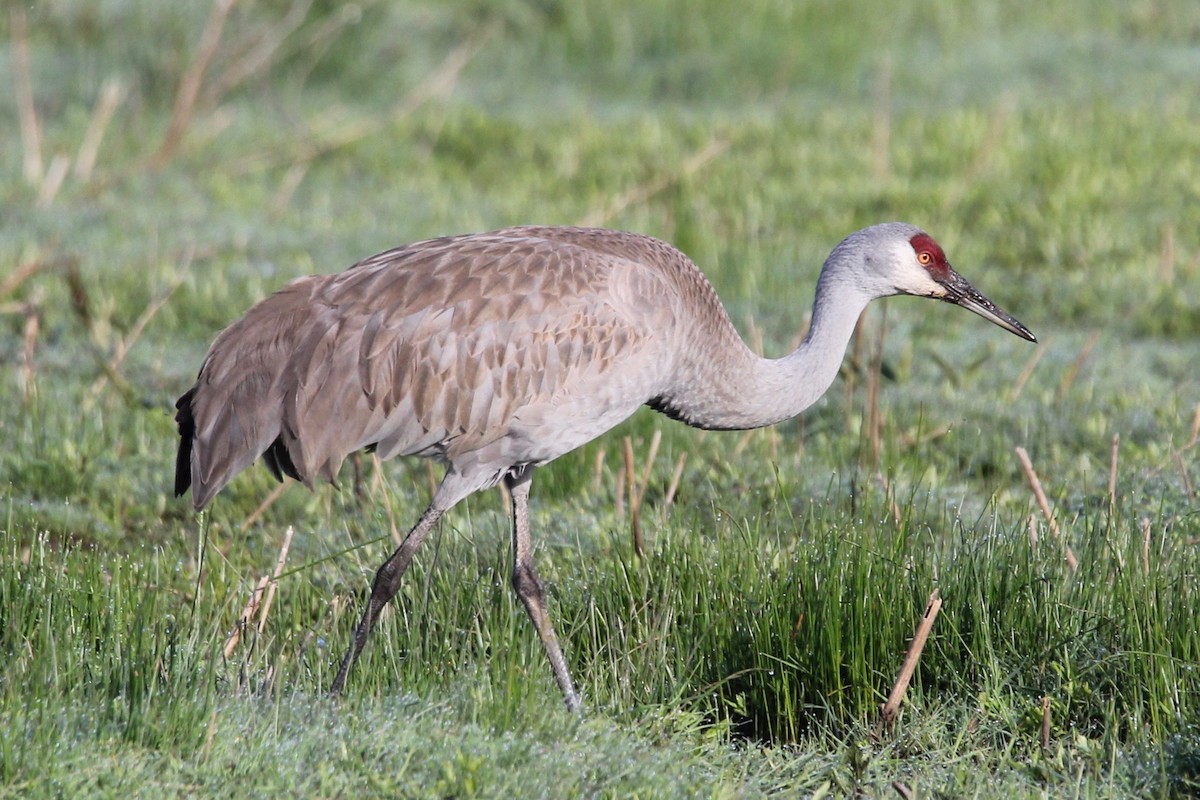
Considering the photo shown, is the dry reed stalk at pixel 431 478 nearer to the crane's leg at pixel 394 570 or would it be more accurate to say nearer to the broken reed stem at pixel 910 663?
the crane's leg at pixel 394 570

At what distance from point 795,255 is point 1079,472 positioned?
3311 mm

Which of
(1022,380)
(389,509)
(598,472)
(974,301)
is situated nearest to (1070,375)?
(1022,380)

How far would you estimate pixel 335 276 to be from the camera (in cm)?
480

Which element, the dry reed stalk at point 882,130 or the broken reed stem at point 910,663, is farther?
the dry reed stalk at point 882,130

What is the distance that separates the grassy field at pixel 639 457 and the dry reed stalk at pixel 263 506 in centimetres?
3

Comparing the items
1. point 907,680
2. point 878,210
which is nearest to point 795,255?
point 878,210

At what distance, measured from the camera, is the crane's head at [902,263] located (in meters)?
4.98

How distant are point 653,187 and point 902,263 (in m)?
3.58

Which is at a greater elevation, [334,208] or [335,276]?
[335,276]

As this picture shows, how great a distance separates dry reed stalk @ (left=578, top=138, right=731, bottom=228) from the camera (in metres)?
7.71

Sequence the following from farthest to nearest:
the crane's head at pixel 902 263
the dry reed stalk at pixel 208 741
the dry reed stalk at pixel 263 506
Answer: the dry reed stalk at pixel 263 506 < the crane's head at pixel 902 263 < the dry reed stalk at pixel 208 741

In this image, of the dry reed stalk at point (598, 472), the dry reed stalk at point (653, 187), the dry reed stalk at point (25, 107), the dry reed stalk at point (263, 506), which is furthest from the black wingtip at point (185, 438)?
the dry reed stalk at point (25, 107)

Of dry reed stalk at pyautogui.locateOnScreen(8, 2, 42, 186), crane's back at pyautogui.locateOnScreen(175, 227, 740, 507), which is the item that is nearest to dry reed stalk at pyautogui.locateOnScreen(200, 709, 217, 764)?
crane's back at pyautogui.locateOnScreen(175, 227, 740, 507)

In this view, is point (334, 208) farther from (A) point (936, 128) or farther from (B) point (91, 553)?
(B) point (91, 553)
